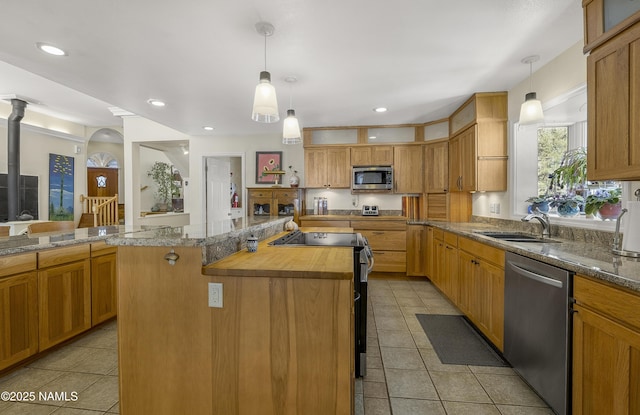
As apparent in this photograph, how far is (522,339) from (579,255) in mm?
669

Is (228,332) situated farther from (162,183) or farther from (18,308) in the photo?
(162,183)

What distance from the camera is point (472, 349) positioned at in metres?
2.43

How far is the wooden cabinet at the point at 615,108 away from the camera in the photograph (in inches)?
56.7

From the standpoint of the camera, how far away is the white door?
5.76 m

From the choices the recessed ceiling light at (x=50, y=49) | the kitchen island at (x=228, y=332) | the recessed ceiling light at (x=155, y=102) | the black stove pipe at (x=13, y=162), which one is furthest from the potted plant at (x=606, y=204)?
the black stove pipe at (x=13, y=162)

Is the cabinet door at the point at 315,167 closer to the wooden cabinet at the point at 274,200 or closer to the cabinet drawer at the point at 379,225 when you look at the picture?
the wooden cabinet at the point at 274,200

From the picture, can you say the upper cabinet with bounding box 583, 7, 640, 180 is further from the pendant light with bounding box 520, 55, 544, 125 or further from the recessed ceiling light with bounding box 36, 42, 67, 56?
the recessed ceiling light with bounding box 36, 42, 67, 56

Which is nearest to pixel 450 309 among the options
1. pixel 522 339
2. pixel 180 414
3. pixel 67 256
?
pixel 522 339

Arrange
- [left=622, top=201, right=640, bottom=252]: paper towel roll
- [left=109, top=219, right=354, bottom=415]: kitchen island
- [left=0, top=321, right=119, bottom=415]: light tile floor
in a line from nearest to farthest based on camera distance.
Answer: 1. [left=109, top=219, right=354, bottom=415]: kitchen island
2. [left=622, top=201, right=640, bottom=252]: paper towel roll
3. [left=0, top=321, right=119, bottom=415]: light tile floor

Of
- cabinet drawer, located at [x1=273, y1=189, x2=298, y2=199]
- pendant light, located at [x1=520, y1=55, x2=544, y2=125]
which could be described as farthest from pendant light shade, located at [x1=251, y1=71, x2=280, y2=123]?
cabinet drawer, located at [x1=273, y1=189, x2=298, y2=199]

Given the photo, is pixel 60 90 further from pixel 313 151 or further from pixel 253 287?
pixel 253 287

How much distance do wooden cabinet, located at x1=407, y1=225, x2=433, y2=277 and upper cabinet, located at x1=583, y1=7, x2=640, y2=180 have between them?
9.01 ft

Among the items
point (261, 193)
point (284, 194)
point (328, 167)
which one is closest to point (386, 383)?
point (328, 167)

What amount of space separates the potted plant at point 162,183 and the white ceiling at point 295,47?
514 centimetres
